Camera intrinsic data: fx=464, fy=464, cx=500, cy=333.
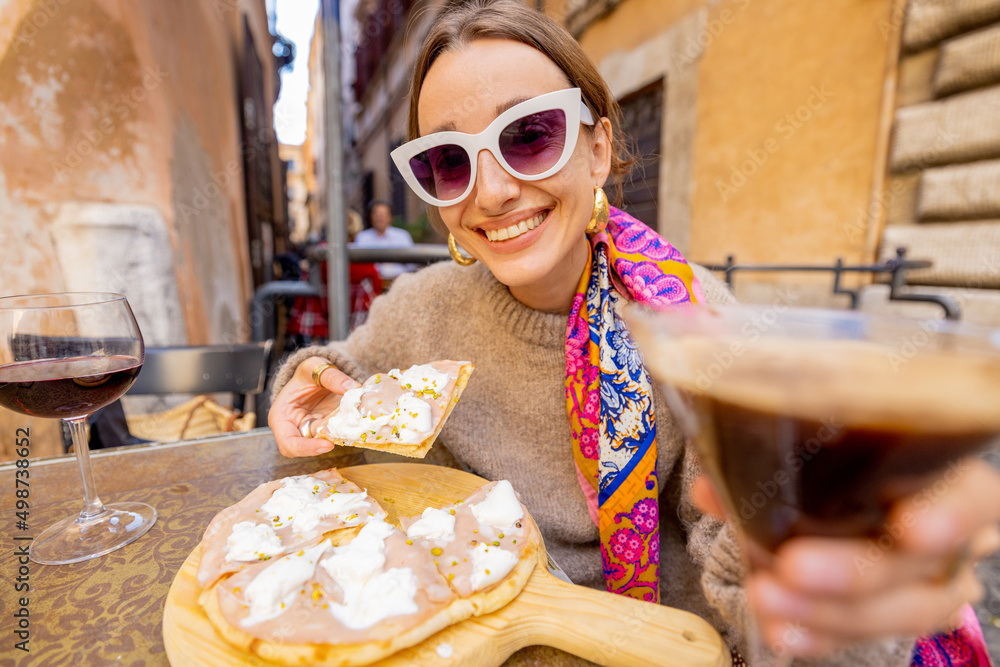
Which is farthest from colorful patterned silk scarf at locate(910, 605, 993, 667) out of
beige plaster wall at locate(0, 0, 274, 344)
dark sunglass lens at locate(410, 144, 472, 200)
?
beige plaster wall at locate(0, 0, 274, 344)

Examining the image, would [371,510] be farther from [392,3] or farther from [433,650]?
[392,3]

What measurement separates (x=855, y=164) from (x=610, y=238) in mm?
3586

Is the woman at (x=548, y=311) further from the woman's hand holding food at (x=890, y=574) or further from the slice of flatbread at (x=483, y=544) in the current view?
the woman's hand holding food at (x=890, y=574)

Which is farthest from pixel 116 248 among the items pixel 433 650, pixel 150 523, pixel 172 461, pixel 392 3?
pixel 392 3

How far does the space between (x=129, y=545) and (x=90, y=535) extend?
10 centimetres

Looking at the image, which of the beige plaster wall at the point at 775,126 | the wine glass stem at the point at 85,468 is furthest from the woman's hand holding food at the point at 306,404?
the beige plaster wall at the point at 775,126

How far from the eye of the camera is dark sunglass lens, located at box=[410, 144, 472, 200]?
4.17ft

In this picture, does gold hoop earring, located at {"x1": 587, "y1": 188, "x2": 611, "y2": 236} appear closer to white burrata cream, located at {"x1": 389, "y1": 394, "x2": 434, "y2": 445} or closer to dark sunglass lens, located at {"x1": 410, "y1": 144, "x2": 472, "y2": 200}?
dark sunglass lens, located at {"x1": 410, "y1": 144, "x2": 472, "y2": 200}

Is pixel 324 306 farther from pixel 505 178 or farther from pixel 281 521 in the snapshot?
pixel 281 521

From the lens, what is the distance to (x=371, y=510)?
1.05 metres

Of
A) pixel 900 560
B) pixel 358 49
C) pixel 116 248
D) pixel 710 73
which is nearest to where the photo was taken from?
pixel 900 560

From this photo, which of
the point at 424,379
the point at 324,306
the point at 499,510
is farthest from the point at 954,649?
the point at 324,306

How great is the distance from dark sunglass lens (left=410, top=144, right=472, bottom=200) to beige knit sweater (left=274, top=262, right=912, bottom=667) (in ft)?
1.28

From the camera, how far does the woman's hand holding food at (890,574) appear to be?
1.45 feet
